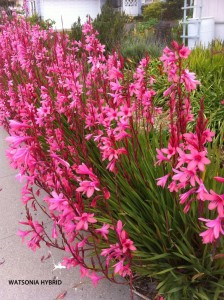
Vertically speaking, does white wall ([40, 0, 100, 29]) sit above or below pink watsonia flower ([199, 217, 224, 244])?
above

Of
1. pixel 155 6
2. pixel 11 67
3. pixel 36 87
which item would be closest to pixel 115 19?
pixel 11 67

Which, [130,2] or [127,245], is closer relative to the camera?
[127,245]

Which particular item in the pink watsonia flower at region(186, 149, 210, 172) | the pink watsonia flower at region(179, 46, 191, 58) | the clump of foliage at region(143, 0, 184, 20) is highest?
the clump of foliage at region(143, 0, 184, 20)

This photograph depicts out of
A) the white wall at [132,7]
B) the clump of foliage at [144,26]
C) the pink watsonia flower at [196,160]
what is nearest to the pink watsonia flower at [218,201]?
the pink watsonia flower at [196,160]

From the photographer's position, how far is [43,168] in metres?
2.04

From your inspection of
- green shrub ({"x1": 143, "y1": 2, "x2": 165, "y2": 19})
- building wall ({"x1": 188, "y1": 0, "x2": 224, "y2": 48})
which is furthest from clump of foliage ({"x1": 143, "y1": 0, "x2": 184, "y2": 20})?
building wall ({"x1": 188, "y1": 0, "x2": 224, "y2": 48})

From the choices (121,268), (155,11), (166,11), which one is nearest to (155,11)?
(155,11)

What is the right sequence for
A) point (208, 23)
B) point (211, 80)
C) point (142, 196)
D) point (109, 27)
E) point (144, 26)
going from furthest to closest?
1. point (144, 26)
2. point (109, 27)
3. point (208, 23)
4. point (211, 80)
5. point (142, 196)

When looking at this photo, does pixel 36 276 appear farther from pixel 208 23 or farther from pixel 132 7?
pixel 132 7

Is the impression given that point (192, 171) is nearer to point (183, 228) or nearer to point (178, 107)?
point (178, 107)

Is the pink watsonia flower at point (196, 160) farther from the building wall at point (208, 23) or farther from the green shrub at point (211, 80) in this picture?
the building wall at point (208, 23)

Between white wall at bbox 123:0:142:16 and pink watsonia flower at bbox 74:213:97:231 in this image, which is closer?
pink watsonia flower at bbox 74:213:97:231

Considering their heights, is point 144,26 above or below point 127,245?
above

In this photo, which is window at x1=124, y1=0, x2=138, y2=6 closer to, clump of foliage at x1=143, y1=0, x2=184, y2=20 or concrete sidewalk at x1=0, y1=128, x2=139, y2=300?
clump of foliage at x1=143, y1=0, x2=184, y2=20
